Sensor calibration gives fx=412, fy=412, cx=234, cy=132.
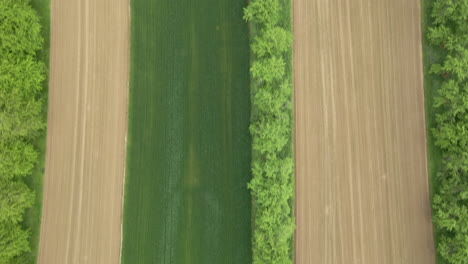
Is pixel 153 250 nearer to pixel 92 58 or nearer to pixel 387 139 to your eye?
pixel 92 58

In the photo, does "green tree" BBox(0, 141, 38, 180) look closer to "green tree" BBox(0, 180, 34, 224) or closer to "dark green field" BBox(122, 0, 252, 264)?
"green tree" BBox(0, 180, 34, 224)

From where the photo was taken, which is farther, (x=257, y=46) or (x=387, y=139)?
(x=387, y=139)

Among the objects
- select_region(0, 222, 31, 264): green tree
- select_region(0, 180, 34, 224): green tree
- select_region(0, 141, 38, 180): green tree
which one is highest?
select_region(0, 141, 38, 180): green tree

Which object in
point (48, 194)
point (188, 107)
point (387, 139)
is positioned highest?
point (188, 107)

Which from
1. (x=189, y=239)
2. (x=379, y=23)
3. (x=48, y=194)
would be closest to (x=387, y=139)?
(x=379, y=23)

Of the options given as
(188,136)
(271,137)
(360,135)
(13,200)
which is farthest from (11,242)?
(360,135)

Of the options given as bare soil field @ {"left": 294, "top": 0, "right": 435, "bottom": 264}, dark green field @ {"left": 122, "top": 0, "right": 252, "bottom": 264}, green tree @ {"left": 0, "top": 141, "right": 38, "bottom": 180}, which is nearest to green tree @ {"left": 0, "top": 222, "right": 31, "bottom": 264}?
green tree @ {"left": 0, "top": 141, "right": 38, "bottom": 180}

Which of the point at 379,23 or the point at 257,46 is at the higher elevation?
the point at 379,23
